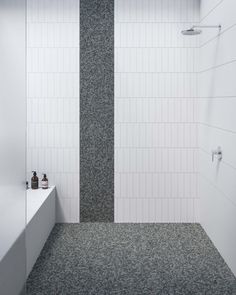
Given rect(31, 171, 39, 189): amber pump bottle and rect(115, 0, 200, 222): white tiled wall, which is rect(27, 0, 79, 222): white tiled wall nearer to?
rect(31, 171, 39, 189): amber pump bottle

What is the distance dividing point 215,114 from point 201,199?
1.08m

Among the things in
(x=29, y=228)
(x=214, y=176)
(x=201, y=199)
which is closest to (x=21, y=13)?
(x=29, y=228)

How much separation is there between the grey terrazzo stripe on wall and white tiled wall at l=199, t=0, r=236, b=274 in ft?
3.07

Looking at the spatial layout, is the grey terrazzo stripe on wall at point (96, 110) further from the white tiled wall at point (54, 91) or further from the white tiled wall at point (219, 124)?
the white tiled wall at point (219, 124)

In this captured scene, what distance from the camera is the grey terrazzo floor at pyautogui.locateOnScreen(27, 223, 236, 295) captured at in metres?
2.98

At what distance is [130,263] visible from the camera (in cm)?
343

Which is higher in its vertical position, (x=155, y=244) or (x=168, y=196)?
(x=168, y=196)

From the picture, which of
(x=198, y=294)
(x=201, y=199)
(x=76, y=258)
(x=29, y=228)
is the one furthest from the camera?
(x=201, y=199)

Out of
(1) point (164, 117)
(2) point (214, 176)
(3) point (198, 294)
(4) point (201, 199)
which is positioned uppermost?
(1) point (164, 117)

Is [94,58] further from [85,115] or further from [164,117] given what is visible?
[164,117]

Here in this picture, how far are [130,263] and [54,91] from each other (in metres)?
2.03

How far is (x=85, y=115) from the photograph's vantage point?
4.64 metres

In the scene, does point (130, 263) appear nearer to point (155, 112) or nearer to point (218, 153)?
point (218, 153)

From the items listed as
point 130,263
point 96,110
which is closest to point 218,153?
point 130,263
